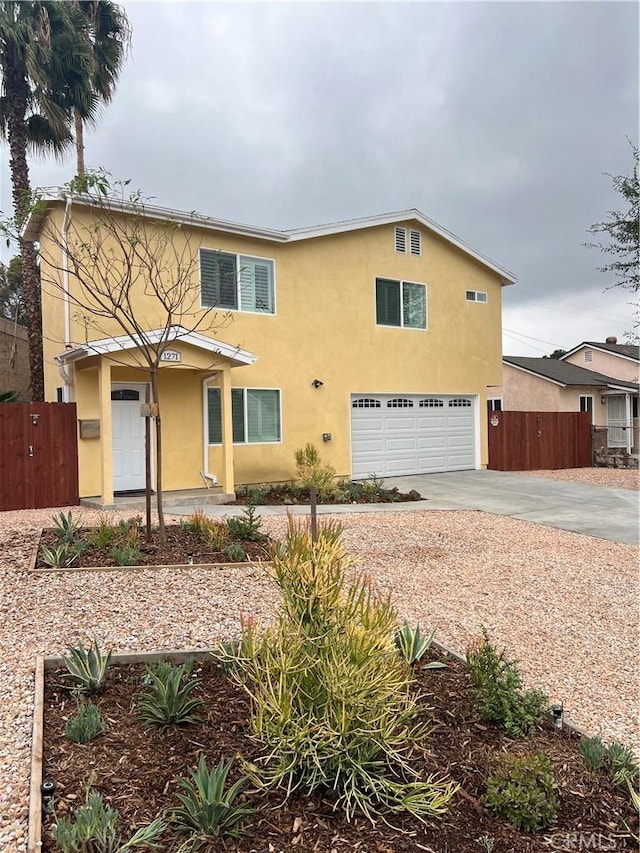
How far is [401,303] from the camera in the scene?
55.7 ft

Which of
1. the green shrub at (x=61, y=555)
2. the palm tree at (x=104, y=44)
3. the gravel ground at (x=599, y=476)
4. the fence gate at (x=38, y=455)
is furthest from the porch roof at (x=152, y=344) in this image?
the gravel ground at (x=599, y=476)

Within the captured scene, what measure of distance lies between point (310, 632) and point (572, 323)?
2084 inches

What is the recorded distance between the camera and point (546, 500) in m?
13.2

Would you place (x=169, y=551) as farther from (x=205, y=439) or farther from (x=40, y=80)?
(x=40, y=80)

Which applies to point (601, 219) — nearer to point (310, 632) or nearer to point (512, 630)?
point (512, 630)

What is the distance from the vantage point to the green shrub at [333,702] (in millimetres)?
2621

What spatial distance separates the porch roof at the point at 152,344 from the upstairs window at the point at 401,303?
5354mm

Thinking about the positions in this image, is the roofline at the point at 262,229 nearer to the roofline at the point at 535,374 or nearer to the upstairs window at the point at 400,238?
the upstairs window at the point at 400,238

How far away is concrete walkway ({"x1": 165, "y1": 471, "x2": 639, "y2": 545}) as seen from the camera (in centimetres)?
1073

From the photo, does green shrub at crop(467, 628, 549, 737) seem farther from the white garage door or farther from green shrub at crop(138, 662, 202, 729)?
the white garage door

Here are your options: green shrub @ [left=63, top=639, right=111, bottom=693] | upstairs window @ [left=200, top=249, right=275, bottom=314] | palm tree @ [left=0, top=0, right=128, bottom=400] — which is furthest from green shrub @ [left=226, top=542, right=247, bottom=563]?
palm tree @ [left=0, top=0, right=128, bottom=400]

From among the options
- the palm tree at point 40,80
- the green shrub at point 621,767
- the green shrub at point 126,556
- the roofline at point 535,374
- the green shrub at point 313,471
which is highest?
the palm tree at point 40,80

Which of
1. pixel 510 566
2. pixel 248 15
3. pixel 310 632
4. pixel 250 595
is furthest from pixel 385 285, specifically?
pixel 310 632

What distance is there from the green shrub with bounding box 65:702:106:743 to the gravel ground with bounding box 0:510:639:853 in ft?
0.76
